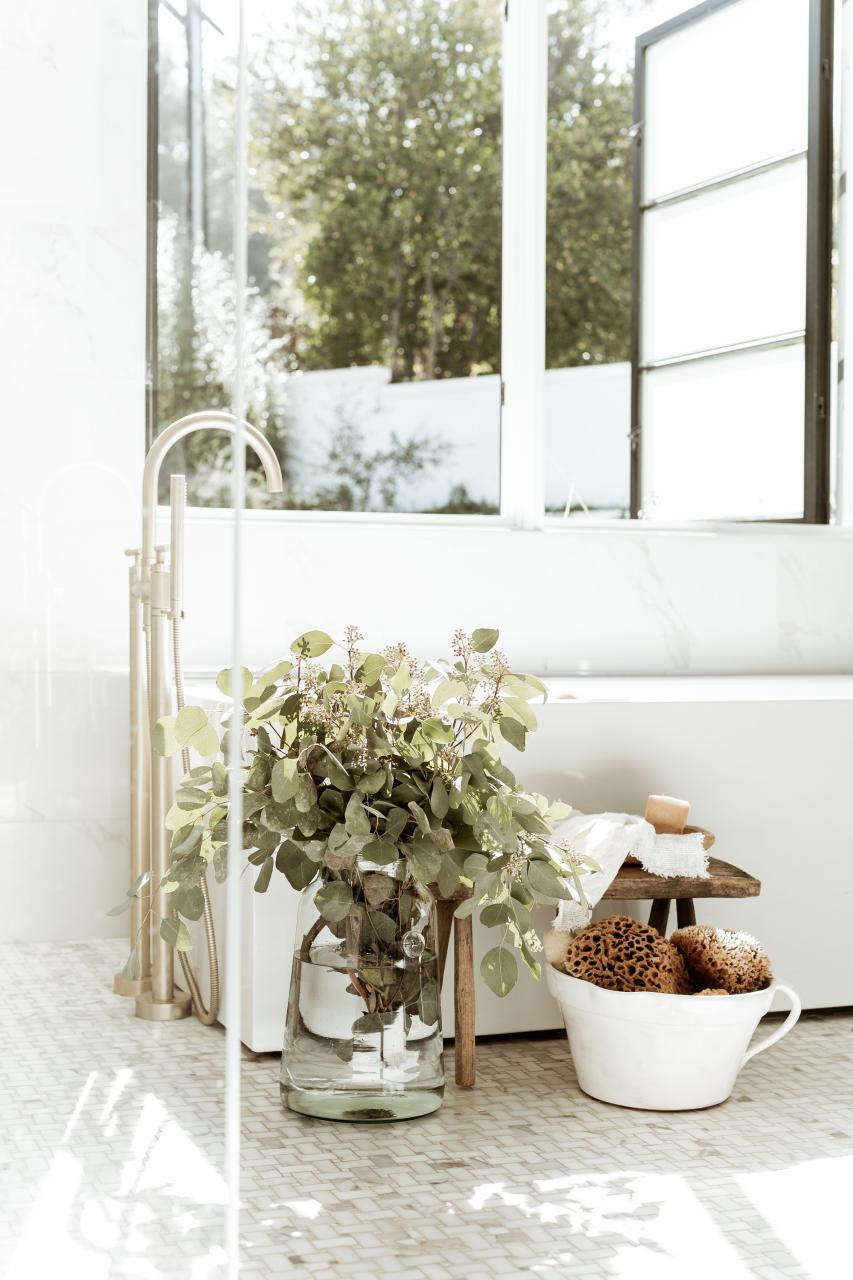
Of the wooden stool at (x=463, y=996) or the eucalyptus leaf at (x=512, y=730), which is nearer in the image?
the eucalyptus leaf at (x=512, y=730)

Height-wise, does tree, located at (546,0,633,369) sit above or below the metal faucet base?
above

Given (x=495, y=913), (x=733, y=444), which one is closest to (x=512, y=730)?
(x=495, y=913)

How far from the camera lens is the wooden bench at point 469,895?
200 centimetres

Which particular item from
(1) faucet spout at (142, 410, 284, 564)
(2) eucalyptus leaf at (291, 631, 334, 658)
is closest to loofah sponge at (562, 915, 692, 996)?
(2) eucalyptus leaf at (291, 631, 334, 658)

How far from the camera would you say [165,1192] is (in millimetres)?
1152

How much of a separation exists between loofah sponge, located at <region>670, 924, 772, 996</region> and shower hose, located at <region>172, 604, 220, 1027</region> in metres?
0.87

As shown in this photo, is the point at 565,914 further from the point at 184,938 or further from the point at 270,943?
the point at 184,938

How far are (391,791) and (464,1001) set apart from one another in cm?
39

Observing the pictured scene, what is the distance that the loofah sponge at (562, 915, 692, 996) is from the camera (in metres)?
1.89

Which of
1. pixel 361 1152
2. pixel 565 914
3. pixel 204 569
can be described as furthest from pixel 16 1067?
pixel 565 914

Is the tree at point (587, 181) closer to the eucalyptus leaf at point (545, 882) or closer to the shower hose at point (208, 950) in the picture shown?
the eucalyptus leaf at point (545, 882)

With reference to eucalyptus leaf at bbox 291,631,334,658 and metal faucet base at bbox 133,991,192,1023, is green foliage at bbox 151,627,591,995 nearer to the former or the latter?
eucalyptus leaf at bbox 291,631,334,658

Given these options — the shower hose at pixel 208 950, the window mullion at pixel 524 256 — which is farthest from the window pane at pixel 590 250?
the shower hose at pixel 208 950

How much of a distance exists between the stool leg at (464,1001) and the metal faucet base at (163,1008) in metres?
0.77
